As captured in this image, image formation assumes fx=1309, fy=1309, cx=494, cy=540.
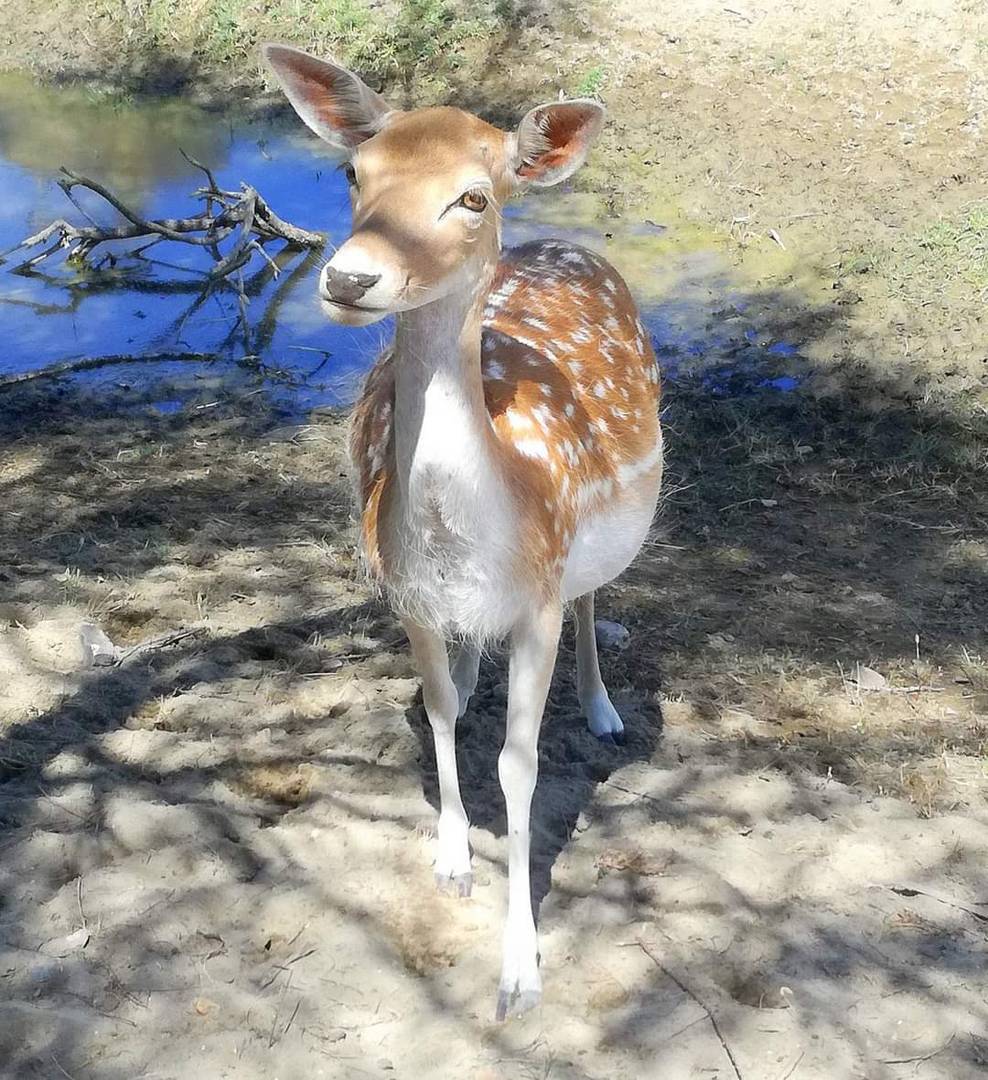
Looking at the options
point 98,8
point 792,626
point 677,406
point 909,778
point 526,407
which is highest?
point 526,407

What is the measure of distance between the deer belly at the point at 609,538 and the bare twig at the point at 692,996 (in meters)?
0.91

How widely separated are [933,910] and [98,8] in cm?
1323

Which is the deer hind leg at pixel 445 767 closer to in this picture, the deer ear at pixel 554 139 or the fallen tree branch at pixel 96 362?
the deer ear at pixel 554 139

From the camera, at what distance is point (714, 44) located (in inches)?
433

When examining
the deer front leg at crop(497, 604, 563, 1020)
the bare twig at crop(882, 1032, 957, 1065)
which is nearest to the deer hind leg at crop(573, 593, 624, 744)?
the deer front leg at crop(497, 604, 563, 1020)

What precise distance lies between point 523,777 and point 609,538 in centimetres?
75

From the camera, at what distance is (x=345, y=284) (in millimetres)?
2414

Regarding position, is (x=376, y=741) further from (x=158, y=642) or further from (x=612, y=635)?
(x=612, y=635)

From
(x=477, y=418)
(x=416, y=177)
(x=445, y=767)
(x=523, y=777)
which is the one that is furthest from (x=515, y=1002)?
(x=416, y=177)

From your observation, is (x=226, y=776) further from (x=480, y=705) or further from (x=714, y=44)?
(x=714, y=44)

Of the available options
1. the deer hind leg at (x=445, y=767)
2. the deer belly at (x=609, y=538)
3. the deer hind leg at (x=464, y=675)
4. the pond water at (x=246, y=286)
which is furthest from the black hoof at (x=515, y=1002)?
the pond water at (x=246, y=286)

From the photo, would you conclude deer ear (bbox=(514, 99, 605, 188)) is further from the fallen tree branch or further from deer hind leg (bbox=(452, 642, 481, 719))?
the fallen tree branch

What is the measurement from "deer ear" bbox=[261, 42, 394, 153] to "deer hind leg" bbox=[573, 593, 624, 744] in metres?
1.80

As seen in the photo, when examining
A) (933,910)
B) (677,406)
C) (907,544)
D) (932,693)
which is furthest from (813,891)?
(677,406)
